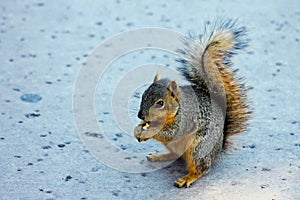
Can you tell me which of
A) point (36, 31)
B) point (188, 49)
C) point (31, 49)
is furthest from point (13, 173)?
point (36, 31)

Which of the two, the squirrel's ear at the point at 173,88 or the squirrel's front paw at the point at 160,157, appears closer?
the squirrel's ear at the point at 173,88

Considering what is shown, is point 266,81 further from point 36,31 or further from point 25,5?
point 25,5

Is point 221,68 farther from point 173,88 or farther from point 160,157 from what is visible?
point 160,157

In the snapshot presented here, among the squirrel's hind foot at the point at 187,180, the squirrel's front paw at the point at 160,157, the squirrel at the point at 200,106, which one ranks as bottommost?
the squirrel's front paw at the point at 160,157

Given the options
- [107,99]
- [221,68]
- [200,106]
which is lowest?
[107,99]

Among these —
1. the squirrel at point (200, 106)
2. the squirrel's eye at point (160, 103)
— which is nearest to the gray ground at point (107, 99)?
the squirrel at point (200, 106)

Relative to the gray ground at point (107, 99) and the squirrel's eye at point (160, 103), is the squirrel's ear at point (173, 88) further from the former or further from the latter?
the gray ground at point (107, 99)

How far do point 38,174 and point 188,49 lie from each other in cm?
76

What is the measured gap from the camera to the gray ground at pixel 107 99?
223 centimetres

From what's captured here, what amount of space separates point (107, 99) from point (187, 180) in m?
0.85

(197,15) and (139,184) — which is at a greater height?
(197,15)

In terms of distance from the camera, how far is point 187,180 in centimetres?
224

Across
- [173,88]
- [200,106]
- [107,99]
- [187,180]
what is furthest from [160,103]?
[107,99]

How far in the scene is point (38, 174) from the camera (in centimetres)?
229
